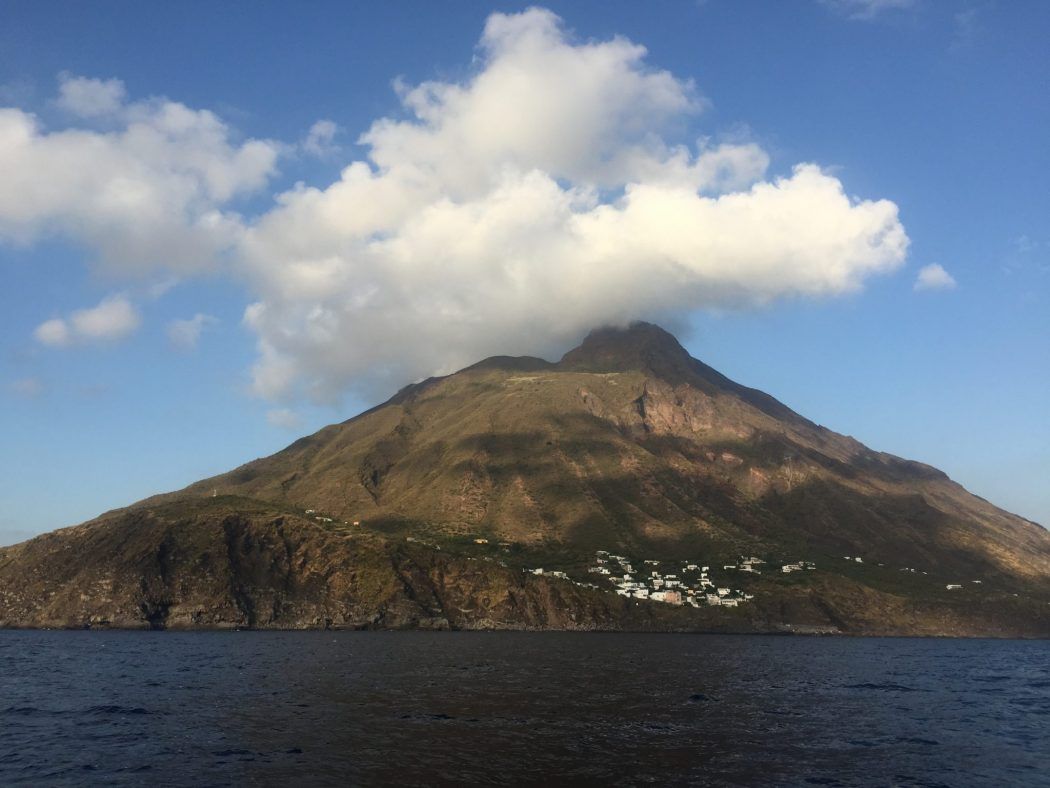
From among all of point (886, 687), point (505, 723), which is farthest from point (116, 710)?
point (886, 687)

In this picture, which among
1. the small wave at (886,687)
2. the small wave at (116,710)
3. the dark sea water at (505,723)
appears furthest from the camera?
the small wave at (886,687)

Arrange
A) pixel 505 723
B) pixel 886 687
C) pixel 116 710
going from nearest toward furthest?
pixel 505 723 → pixel 116 710 → pixel 886 687

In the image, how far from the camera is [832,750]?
5466cm

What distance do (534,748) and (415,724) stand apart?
12956 millimetres

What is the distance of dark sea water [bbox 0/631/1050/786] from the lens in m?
→ 46.2

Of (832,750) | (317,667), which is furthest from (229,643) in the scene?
(832,750)

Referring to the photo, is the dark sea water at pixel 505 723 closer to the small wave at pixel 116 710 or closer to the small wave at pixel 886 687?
the small wave at pixel 116 710

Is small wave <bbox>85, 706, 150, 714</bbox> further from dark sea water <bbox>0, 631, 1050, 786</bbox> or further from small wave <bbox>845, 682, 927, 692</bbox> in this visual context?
small wave <bbox>845, 682, 927, 692</bbox>

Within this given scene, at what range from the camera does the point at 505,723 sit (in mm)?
61969

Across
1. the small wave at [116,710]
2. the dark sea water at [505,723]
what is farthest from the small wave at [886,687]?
the small wave at [116,710]

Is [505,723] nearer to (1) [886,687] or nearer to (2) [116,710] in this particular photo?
(2) [116,710]

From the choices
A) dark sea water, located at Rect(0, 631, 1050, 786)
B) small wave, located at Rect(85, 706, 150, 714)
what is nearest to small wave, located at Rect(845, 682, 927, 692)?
dark sea water, located at Rect(0, 631, 1050, 786)

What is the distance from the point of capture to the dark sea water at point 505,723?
4622 cm

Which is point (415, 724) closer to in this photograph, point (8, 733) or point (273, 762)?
point (273, 762)
